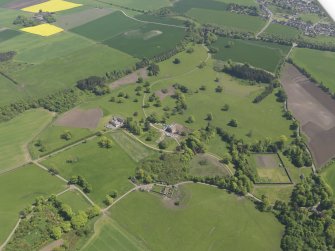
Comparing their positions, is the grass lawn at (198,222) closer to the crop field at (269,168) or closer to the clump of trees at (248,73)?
the crop field at (269,168)

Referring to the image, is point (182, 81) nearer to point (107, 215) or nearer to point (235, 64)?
point (235, 64)

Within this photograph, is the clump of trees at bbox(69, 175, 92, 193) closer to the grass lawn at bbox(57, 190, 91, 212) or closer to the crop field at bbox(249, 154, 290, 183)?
the grass lawn at bbox(57, 190, 91, 212)

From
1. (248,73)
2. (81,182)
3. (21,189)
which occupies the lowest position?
(21,189)

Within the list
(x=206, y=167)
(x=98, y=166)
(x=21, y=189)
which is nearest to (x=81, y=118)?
(x=98, y=166)

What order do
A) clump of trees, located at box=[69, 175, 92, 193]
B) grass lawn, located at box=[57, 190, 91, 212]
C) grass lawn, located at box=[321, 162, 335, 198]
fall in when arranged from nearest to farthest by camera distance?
grass lawn, located at box=[57, 190, 91, 212] < clump of trees, located at box=[69, 175, 92, 193] < grass lawn, located at box=[321, 162, 335, 198]

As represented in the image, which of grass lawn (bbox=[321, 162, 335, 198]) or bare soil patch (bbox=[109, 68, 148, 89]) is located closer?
grass lawn (bbox=[321, 162, 335, 198])

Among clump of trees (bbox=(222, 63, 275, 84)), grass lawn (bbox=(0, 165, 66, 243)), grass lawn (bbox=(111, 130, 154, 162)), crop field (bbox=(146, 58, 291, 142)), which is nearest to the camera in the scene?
grass lawn (bbox=(0, 165, 66, 243))

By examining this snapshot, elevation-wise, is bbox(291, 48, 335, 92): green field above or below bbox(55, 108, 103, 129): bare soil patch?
above

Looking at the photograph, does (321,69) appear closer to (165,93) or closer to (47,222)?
(165,93)

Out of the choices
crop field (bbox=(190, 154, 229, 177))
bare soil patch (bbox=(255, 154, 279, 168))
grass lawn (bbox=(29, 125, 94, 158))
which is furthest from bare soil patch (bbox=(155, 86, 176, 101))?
bare soil patch (bbox=(255, 154, 279, 168))
